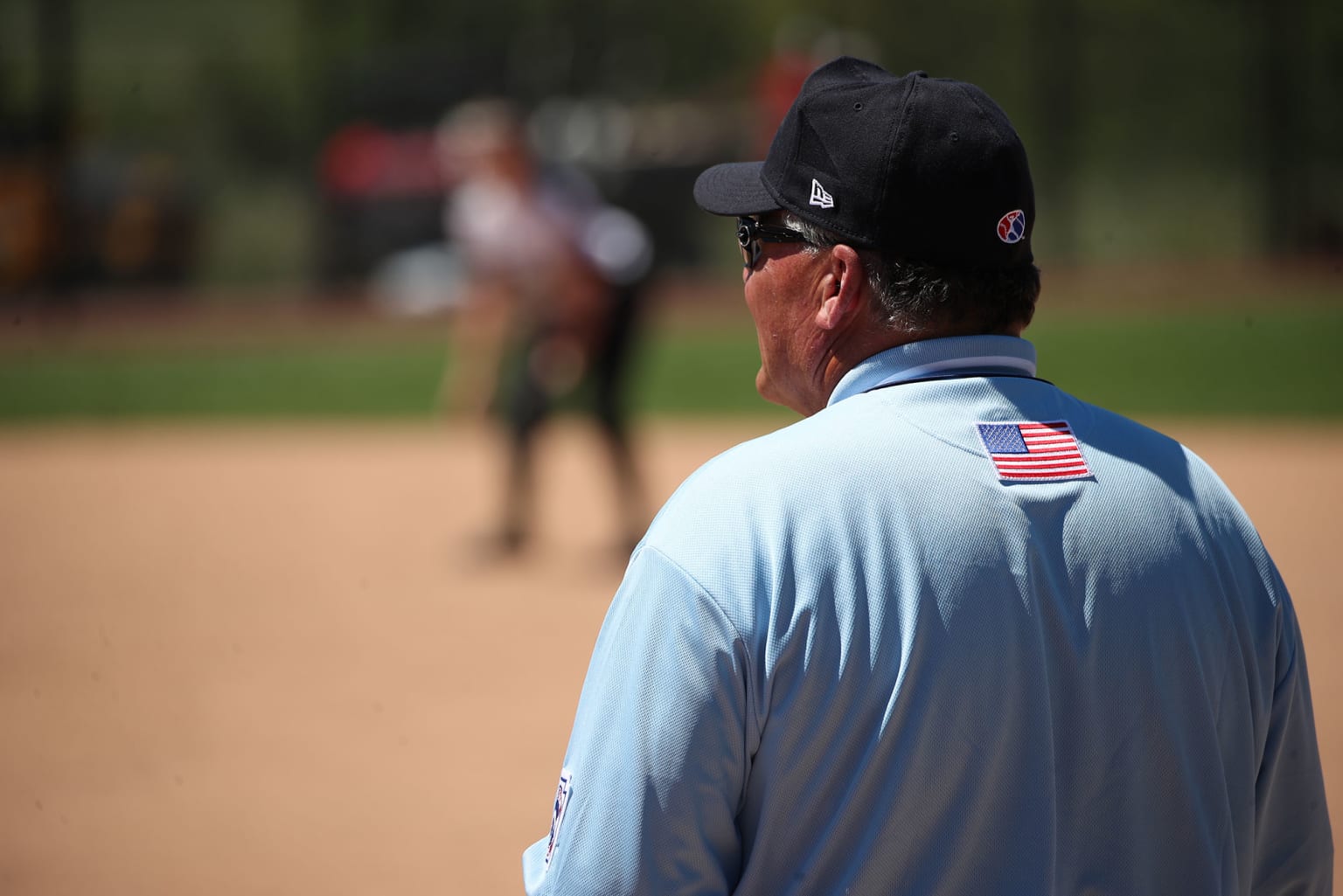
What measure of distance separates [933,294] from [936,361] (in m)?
0.08

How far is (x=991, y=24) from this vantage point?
25375mm

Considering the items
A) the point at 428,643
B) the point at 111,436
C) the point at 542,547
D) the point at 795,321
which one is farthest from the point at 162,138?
the point at 795,321

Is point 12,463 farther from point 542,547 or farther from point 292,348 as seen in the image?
point 292,348

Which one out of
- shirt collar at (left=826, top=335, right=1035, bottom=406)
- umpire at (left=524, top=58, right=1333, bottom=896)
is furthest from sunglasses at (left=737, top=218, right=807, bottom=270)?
shirt collar at (left=826, top=335, right=1035, bottom=406)

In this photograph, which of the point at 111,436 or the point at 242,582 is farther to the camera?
the point at 111,436

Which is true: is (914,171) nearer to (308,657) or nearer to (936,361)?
(936,361)

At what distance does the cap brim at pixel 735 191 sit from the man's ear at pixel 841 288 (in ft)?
0.36

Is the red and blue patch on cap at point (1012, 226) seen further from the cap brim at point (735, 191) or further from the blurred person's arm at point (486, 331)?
the blurred person's arm at point (486, 331)

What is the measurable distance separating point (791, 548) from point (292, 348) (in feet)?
60.9

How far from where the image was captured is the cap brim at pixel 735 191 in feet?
5.45

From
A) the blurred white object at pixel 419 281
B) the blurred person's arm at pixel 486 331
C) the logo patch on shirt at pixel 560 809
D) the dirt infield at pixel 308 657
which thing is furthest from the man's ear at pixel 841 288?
the blurred white object at pixel 419 281

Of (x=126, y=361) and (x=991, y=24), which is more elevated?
(x=991, y=24)

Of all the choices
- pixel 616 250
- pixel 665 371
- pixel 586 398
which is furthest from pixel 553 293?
pixel 665 371

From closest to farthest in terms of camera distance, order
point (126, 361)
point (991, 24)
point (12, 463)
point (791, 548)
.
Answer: point (791, 548) < point (12, 463) < point (126, 361) < point (991, 24)
